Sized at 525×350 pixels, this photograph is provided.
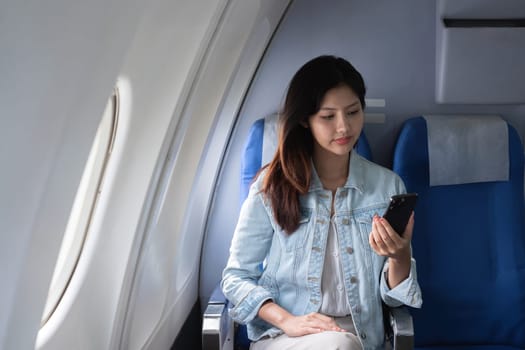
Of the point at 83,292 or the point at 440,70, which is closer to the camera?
the point at 83,292

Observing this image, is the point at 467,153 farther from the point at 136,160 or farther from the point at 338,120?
the point at 136,160

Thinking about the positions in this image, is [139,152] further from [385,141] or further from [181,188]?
[385,141]

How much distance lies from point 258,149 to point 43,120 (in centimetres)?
135

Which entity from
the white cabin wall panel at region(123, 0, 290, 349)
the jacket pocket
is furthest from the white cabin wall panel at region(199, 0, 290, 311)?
the jacket pocket

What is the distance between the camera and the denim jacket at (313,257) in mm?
1782

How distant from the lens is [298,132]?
1.87 metres

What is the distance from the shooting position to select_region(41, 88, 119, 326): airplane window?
1572mm

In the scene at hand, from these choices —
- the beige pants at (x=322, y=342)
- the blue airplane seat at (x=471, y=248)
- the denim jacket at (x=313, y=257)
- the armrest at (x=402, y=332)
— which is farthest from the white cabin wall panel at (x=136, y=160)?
the blue airplane seat at (x=471, y=248)

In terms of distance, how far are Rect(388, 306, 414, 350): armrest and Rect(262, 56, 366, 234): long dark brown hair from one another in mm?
423

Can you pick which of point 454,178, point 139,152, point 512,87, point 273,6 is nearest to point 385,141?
point 454,178

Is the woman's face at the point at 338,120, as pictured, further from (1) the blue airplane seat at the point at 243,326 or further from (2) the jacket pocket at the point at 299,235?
(1) the blue airplane seat at the point at 243,326

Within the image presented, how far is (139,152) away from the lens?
1612 mm

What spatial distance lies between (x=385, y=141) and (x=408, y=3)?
55 centimetres

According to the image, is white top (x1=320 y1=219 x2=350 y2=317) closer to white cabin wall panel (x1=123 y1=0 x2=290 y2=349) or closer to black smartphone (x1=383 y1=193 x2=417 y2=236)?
black smartphone (x1=383 y1=193 x2=417 y2=236)
